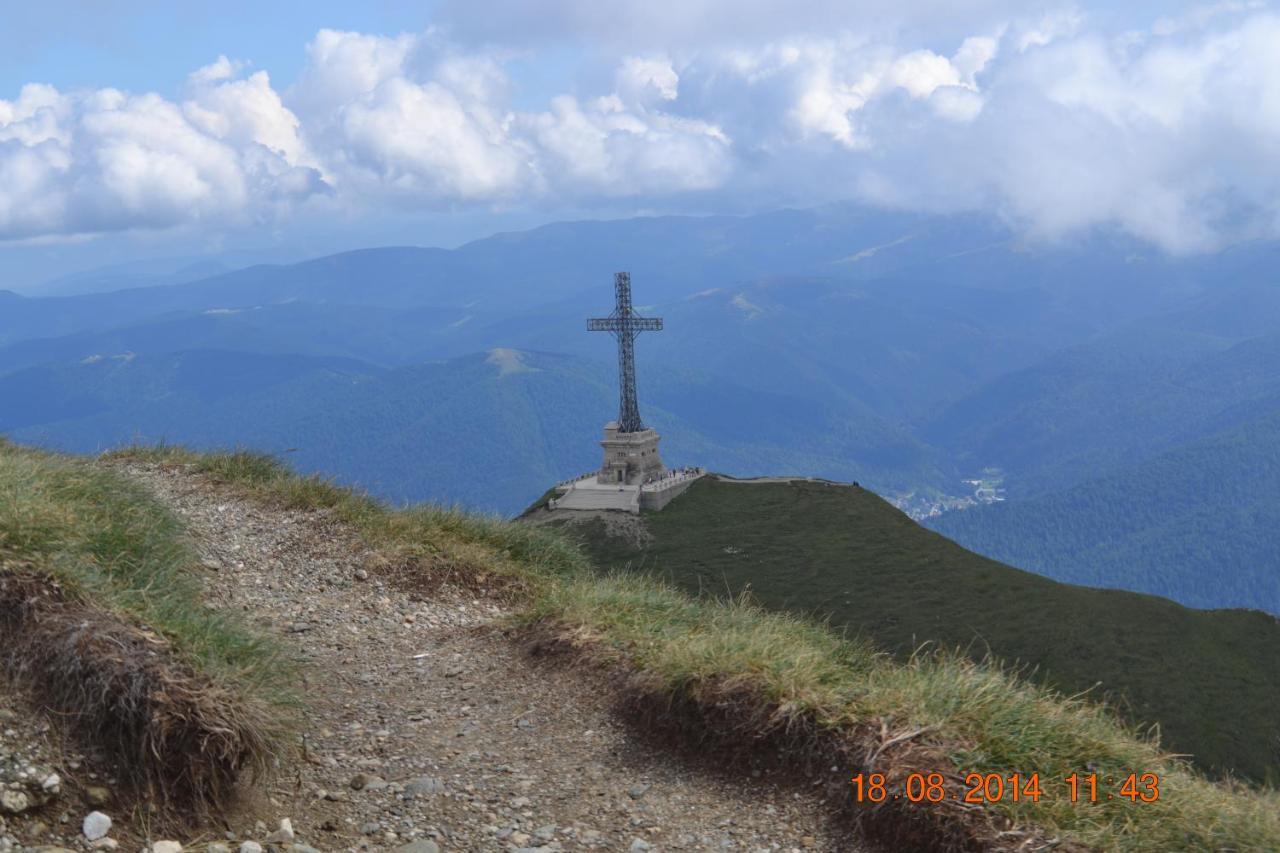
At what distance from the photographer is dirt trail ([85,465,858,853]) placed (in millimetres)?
5508

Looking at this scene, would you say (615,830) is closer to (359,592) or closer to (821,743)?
(821,743)

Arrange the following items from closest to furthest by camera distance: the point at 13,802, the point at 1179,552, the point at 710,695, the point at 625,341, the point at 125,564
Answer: the point at 13,802
the point at 710,695
the point at 125,564
the point at 625,341
the point at 1179,552

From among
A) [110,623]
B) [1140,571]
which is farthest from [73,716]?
[1140,571]

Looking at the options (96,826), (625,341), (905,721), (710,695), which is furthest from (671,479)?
(96,826)

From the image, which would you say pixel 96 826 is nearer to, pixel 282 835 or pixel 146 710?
pixel 146 710

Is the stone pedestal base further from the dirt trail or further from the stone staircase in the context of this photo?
the dirt trail

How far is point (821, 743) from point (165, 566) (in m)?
5.45

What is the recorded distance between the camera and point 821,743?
6.02 m

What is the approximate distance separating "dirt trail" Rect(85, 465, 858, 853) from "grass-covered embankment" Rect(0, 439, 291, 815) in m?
0.38

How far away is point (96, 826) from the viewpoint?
4.67m

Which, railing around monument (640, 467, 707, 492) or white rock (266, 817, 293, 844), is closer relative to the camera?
white rock (266, 817, 293, 844)

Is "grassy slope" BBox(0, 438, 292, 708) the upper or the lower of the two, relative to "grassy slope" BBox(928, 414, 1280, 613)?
upper
